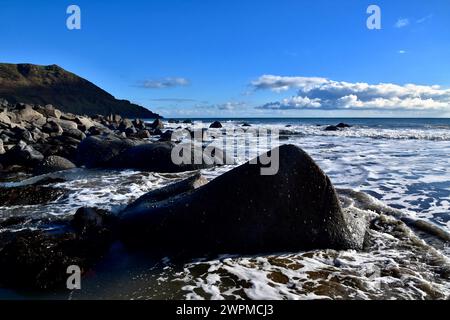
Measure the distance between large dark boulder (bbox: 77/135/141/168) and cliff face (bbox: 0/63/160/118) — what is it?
78021 millimetres

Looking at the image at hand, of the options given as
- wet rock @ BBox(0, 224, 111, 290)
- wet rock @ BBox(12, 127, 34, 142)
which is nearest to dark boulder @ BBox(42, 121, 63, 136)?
wet rock @ BBox(12, 127, 34, 142)

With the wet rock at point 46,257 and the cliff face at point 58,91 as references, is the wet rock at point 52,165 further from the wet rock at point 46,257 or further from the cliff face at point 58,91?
the cliff face at point 58,91

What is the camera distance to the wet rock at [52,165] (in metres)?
10.1

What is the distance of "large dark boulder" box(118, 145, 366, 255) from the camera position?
4574mm

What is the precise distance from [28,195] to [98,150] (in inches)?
203

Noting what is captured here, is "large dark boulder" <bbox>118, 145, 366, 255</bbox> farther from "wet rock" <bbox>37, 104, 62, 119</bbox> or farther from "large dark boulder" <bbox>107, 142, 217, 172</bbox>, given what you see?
"wet rock" <bbox>37, 104, 62, 119</bbox>

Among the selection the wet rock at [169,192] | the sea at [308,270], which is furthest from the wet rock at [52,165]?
the wet rock at [169,192]

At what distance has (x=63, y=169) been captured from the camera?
1059 centimetres

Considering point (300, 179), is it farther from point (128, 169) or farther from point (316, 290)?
point (128, 169)
